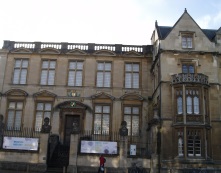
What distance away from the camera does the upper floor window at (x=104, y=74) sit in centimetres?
2930

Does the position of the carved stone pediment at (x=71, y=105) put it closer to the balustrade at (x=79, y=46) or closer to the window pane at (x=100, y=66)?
the window pane at (x=100, y=66)

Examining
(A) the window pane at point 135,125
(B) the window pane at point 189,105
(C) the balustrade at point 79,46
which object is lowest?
(A) the window pane at point 135,125

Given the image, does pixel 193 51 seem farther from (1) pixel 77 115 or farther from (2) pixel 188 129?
(1) pixel 77 115

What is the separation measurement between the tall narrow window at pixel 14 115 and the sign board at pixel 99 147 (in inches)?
373

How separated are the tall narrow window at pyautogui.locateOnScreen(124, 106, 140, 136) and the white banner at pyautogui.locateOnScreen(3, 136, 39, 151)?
31.5 ft

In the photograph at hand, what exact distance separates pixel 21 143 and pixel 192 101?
43.7 ft

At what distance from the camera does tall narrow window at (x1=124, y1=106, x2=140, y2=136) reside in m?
28.1

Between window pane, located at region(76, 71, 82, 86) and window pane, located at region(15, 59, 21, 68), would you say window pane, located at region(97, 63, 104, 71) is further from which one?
window pane, located at region(15, 59, 21, 68)

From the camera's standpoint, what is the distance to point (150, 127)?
1035 inches

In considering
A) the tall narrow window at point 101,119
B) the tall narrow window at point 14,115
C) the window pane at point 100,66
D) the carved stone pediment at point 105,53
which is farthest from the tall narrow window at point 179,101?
the tall narrow window at point 14,115

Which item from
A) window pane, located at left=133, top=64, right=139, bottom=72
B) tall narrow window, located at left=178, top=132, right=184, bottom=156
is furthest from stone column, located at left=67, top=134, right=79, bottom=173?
window pane, located at left=133, top=64, right=139, bottom=72

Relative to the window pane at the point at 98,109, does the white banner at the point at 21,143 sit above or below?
below

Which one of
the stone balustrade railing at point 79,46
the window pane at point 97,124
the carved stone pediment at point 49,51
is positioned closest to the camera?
the window pane at point 97,124

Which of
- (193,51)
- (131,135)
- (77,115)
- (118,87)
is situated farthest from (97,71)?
(193,51)
